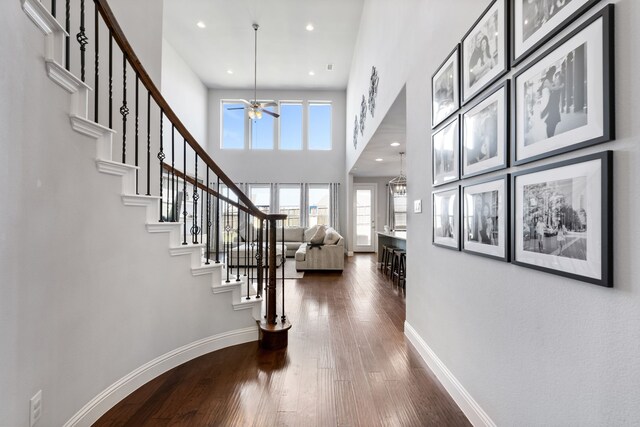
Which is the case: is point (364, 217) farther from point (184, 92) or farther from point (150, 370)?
point (150, 370)

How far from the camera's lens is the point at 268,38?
639 cm

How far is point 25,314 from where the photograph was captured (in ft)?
4.09

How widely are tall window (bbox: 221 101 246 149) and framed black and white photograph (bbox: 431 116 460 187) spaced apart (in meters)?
7.91

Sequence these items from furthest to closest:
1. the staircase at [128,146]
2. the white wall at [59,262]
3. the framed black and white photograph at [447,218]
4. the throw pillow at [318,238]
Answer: the throw pillow at [318,238]
the framed black and white photograph at [447,218]
the staircase at [128,146]
the white wall at [59,262]

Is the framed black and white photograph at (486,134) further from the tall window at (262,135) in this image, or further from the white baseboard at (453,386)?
the tall window at (262,135)

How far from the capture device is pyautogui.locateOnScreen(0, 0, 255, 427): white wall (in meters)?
1.17

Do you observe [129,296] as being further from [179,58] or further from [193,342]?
[179,58]

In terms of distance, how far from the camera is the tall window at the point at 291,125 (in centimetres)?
923

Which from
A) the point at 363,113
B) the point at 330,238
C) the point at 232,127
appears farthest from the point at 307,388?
the point at 232,127

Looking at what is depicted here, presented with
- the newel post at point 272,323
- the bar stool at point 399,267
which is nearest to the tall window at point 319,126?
the bar stool at point 399,267

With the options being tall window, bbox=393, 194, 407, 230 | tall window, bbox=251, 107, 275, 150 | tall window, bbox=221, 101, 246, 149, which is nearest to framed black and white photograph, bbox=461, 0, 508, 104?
tall window, bbox=393, 194, 407, 230

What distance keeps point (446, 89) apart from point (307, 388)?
7.39 feet

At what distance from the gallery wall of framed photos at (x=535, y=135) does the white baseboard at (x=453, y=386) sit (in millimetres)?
850

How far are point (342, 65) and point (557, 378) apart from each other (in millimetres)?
7879
